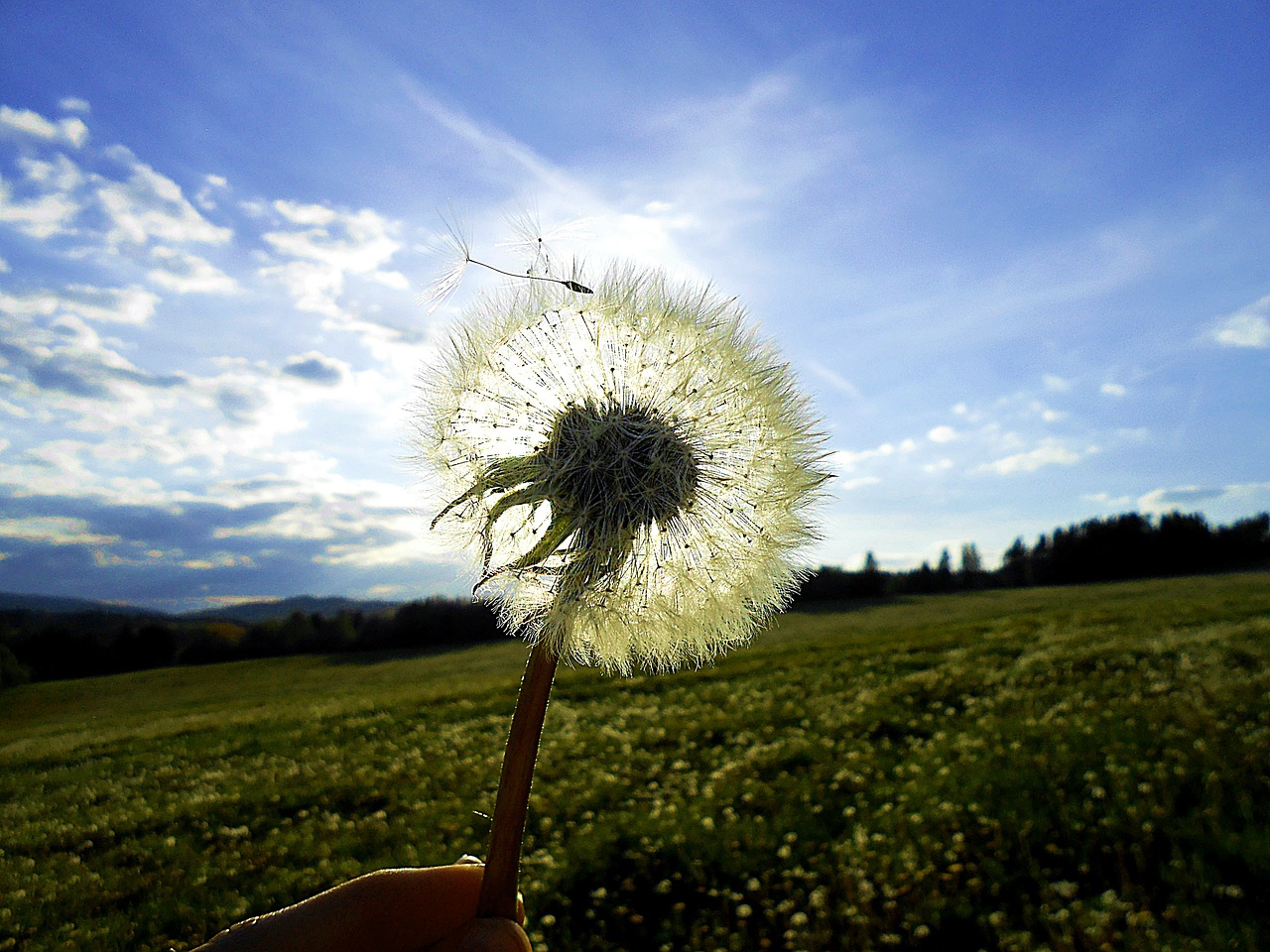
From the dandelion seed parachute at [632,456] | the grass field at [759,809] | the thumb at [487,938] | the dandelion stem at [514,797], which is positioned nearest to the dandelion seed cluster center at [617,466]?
the dandelion seed parachute at [632,456]

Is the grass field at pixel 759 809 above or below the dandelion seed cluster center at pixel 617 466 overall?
below

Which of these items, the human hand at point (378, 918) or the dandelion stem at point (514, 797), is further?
the human hand at point (378, 918)

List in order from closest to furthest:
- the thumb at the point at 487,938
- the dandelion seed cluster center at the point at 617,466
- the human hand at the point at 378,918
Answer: the thumb at the point at 487,938 < the human hand at the point at 378,918 < the dandelion seed cluster center at the point at 617,466

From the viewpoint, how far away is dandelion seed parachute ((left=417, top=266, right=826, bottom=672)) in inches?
121

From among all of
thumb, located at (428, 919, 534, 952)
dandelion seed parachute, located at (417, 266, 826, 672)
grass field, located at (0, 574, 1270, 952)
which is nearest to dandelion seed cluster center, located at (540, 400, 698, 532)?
dandelion seed parachute, located at (417, 266, 826, 672)

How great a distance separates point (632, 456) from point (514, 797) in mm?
1418

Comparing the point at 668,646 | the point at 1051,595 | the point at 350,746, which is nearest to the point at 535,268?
the point at 668,646

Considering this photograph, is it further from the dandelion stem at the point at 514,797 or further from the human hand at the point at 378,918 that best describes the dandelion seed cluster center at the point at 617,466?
the human hand at the point at 378,918

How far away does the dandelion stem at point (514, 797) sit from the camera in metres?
2.47

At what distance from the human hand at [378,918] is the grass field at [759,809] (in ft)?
2.69

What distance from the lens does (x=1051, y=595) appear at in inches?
1606

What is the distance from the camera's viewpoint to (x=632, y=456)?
3.10 metres

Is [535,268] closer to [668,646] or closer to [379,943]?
[668,646]

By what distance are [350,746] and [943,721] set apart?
11322 mm
